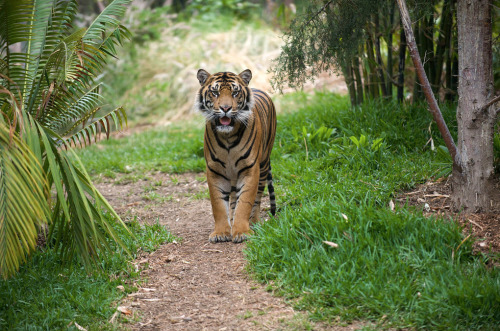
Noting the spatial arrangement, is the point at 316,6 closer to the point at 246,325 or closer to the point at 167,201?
the point at 167,201

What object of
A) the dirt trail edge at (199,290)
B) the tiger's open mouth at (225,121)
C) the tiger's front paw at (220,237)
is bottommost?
the dirt trail edge at (199,290)

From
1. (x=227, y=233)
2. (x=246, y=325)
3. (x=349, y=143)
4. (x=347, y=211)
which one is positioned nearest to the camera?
(x=246, y=325)

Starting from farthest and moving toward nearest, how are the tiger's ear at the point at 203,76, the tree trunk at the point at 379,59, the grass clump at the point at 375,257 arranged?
the tree trunk at the point at 379,59
the tiger's ear at the point at 203,76
the grass clump at the point at 375,257

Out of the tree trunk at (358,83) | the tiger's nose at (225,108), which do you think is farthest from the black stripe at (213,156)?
the tree trunk at (358,83)

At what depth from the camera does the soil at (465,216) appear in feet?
11.7

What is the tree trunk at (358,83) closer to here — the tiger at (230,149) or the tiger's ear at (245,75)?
the tiger's ear at (245,75)

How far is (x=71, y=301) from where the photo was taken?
3.63 metres

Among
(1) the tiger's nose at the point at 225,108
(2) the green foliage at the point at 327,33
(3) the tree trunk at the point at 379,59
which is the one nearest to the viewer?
(1) the tiger's nose at the point at 225,108

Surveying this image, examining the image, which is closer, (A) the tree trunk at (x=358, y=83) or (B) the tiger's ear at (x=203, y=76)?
(B) the tiger's ear at (x=203, y=76)

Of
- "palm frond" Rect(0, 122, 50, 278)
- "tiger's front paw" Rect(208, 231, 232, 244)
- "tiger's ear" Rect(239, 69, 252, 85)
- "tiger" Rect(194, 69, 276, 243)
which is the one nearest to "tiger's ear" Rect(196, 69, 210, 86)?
"tiger" Rect(194, 69, 276, 243)

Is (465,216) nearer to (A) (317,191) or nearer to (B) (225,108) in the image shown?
(A) (317,191)

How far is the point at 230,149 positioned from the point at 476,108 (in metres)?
2.12

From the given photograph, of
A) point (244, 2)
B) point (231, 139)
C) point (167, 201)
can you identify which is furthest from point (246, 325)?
point (244, 2)

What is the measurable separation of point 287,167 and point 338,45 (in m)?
1.73
